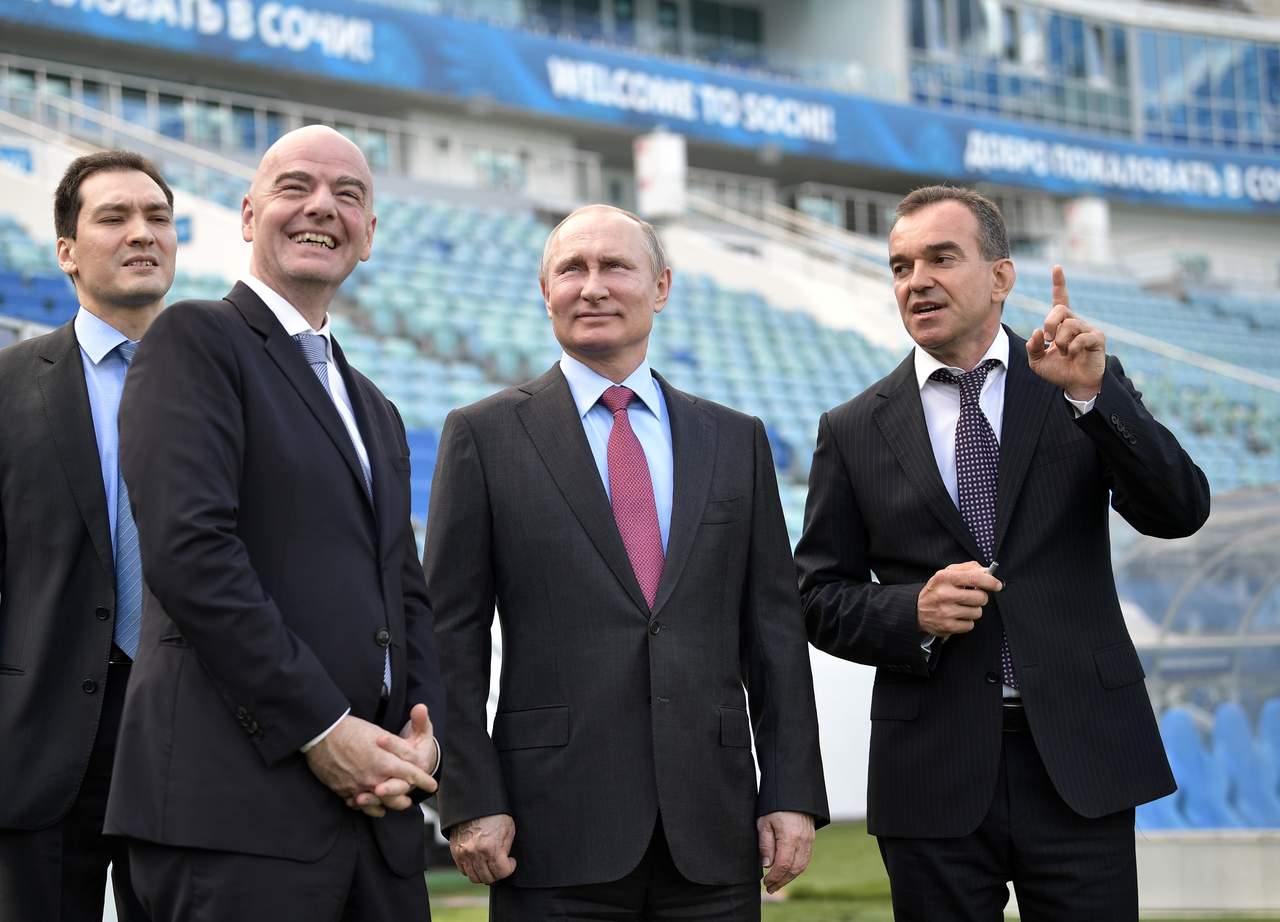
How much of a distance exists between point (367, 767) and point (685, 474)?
0.90 metres

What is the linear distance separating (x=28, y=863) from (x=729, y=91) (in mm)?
19502

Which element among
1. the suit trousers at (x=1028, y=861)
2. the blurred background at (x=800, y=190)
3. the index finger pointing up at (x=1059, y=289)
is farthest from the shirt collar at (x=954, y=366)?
the blurred background at (x=800, y=190)

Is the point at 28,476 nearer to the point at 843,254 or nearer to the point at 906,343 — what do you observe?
the point at 906,343

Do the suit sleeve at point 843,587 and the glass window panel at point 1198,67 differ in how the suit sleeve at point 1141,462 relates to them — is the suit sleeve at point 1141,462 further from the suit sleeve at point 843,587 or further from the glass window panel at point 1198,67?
the glass window panel at point 1198,67

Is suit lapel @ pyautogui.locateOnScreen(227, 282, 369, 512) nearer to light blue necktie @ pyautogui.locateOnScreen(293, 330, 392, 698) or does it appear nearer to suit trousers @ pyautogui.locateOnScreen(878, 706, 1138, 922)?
light blue necktie @ pyautogui.locateOnScreen(293, 330, 392, 698)

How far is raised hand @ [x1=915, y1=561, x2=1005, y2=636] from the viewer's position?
263 centimetres

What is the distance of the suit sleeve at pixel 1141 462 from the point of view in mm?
2652

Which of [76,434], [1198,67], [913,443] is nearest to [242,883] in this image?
[76,434]

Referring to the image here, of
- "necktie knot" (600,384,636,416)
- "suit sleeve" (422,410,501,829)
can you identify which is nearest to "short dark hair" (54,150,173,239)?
"suit sleeve" (422,410,501,829)

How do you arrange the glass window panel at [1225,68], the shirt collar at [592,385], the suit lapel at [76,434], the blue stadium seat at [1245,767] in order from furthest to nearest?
1. the glass window panel at [1225,68]
2. the blue stadium seat at [1245,767]
3. the shirt collar at [592,385]
4. the suit lapel at [76,434]

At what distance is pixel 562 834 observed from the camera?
8.32 ft

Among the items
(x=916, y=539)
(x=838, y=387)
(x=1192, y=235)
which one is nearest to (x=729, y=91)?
(x=838, y=387)

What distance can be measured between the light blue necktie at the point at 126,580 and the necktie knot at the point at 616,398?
850 millimetres

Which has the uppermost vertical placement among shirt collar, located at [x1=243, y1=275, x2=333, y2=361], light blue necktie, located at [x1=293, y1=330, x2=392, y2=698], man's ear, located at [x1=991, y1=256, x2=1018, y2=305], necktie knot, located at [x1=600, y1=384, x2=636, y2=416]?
man's ear, located at [x1=991, y1=256, x2=1018, y2=305]
